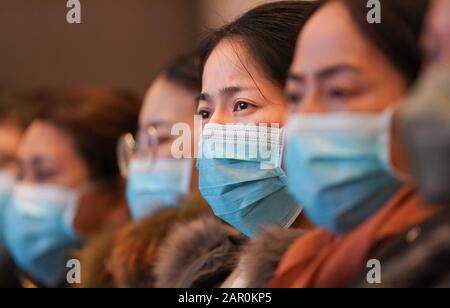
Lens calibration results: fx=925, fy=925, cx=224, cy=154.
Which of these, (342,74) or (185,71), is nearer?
(342,74)

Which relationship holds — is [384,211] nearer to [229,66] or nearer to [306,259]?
[306,259]

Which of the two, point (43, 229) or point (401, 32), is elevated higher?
point (401, 32)

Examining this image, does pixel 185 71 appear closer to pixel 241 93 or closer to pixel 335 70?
pixel 241 93

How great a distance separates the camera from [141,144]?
2.97 meters

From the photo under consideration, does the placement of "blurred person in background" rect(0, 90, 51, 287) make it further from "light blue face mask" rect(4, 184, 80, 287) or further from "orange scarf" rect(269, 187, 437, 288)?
"orange scarf" rect(269, 187, 437, 288)

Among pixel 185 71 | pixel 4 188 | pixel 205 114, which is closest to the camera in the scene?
pixel 205 114

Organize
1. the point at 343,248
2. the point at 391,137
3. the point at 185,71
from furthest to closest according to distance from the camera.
Answer: the point at 185,71
the point at 343,248
the point at 391,137

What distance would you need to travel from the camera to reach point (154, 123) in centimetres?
289

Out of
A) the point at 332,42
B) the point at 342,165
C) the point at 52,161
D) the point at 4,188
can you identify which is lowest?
the point at 4,188

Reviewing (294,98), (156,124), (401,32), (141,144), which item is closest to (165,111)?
(156,124)

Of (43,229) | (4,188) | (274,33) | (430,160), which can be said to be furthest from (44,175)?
(430,160)

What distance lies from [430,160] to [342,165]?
0.22 metres
